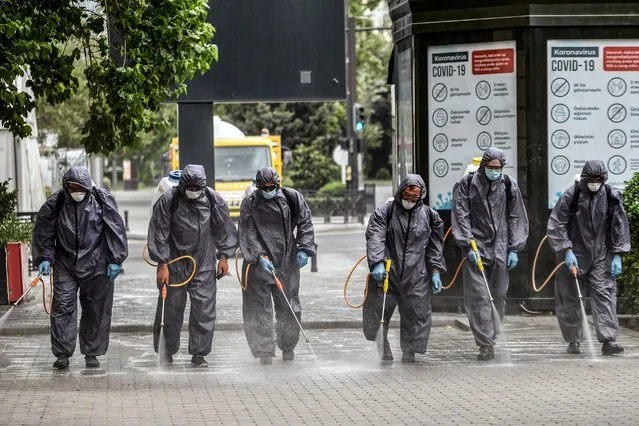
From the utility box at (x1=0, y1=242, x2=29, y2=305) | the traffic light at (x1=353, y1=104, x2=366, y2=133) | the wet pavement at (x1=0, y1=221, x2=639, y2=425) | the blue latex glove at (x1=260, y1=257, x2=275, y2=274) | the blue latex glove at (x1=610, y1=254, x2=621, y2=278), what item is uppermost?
the traffic light at (x1=353, y1=104, x2=366, y2=133)

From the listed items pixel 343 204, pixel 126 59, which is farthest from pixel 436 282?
pixel 343 204

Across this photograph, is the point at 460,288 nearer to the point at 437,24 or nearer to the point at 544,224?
the point at 544,224

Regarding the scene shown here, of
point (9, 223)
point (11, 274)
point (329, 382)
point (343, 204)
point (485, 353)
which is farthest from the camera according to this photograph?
point (343, 204)

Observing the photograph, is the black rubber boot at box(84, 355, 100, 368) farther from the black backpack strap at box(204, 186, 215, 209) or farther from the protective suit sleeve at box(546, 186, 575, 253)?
the protective suit sleeve at box(546, 186, 575, 253)

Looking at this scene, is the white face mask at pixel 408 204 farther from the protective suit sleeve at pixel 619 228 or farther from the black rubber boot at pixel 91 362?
the black rubber boot at pixel 91 362

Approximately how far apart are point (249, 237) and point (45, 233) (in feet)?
5.60

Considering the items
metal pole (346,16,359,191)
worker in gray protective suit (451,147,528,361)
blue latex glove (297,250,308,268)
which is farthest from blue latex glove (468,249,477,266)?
metal pole (346,16,359,191)

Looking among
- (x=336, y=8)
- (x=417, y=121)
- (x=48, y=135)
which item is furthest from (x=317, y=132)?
(x=417, y=121)

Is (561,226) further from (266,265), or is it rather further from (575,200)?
(266,265)

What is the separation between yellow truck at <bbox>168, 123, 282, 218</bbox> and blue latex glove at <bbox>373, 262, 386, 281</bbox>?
20.0m

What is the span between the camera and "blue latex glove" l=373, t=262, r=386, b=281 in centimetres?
1146

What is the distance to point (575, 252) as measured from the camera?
12.0 m

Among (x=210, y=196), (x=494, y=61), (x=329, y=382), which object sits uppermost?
(x=494, y=61)

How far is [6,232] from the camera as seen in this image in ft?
55.6
